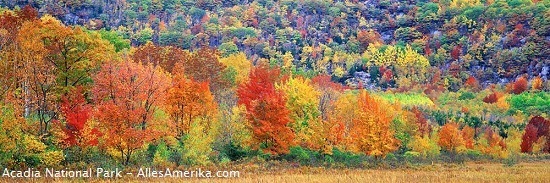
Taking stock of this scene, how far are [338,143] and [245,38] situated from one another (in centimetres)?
14992

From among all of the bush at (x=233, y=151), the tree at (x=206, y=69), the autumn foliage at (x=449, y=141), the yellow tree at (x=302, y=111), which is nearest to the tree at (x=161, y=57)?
the tree at (x=206, y=69)

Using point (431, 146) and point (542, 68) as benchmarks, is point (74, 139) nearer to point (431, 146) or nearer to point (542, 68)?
point (431, 146)

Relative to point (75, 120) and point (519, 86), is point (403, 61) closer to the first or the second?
point (519, 86)

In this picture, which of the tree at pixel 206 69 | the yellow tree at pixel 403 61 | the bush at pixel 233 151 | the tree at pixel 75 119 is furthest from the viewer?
the yellow tree at pixel 403 61

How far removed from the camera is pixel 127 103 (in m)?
36.7

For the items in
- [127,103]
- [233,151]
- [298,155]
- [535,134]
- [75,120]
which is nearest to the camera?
[75,120]

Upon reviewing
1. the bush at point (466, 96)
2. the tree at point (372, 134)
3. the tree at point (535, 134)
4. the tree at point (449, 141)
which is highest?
the tree at point (372, 134)

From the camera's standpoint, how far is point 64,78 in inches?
1633

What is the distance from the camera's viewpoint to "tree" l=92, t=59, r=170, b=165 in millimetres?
34656

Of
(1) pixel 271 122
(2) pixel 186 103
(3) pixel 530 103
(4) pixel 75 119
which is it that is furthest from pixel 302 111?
(3) pixel 530 103

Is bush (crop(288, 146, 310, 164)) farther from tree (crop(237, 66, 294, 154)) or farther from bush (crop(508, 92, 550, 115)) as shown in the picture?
bush (crop(508, 92, 550, 115))

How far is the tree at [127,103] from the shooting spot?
3466cm

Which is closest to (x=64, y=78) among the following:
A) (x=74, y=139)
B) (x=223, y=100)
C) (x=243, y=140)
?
(x=74, y=139)

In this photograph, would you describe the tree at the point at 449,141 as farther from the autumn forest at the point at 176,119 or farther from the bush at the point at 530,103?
the bush at the point at 530,103
